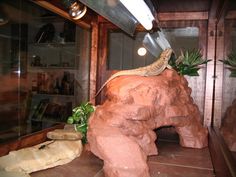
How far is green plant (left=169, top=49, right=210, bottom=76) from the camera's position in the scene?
2122 mm

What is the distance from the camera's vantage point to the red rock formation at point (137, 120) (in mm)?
1299

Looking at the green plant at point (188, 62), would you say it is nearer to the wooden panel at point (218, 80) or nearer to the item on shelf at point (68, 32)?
the wooden panel at point (218, 80)

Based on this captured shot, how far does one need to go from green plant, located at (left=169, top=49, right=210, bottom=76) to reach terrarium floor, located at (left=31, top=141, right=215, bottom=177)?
701mm

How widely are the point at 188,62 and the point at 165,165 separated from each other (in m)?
0.98

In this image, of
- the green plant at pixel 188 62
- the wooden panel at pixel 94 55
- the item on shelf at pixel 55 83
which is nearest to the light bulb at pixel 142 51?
the green plant at pixel 188 62

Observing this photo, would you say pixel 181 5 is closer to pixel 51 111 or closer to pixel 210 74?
pixel 210 74

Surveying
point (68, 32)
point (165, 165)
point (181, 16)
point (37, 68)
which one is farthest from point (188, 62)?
point (37, 68)

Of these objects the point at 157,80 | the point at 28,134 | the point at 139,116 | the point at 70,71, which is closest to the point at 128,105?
the point at 139,116

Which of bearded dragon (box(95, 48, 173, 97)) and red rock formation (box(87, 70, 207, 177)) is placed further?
bearded dragon (box(95, 48, 173, 97))

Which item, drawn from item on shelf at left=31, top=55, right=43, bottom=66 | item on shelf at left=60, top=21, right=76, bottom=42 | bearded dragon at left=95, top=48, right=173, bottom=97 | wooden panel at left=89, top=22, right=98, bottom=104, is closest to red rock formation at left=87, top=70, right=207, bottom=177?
bearded dragon at left=95, top=48, right=173, bottom=97

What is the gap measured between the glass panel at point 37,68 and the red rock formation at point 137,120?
Answer: 64 centimetres

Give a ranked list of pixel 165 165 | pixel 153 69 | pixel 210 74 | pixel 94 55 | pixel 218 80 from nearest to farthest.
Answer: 1. pixel 165 165
2. pixel 153 69
3. pixel 218 80
4. pixel 210 74
5. pixel 94 55

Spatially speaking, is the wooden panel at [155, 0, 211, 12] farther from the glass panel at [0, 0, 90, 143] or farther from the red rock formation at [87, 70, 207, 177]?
the glass panel at [0, 0, 90, 143]

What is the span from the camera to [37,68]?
6.87ft
